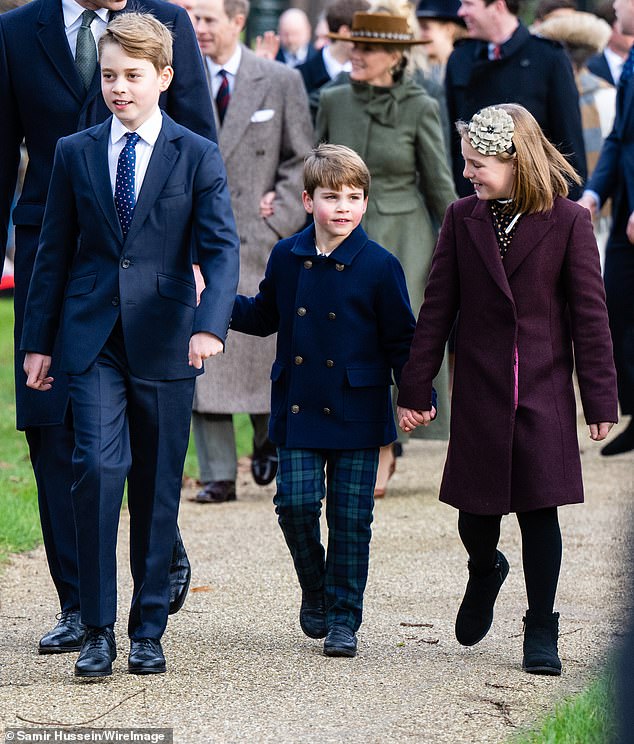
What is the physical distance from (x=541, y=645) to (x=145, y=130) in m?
1.80

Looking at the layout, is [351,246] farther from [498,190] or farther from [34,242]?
[34,242]

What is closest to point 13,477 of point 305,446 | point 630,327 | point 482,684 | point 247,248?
point 247,248

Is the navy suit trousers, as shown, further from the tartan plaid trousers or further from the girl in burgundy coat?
the girl in burgundy coat

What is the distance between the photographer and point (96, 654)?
419 centimetres

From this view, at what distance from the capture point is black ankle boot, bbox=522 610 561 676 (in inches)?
171

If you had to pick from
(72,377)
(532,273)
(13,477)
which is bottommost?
(13,477)

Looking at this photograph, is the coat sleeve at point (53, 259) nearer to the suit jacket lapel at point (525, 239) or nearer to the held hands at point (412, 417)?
the held hands at point (412, 417)

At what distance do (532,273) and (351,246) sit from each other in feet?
2.06

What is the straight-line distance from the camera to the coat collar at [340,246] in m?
4.70

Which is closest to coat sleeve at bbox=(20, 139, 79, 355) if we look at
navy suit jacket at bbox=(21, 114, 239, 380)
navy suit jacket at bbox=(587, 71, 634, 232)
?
navy suit jacket at bbox=(21, 114, 239, 380)

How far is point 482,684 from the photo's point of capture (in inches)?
167

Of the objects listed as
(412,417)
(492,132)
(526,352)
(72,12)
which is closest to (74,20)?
(72,12)

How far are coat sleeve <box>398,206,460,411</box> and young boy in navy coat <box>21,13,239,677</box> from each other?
60cm

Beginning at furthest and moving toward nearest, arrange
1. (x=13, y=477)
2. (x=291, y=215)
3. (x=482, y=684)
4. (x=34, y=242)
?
(x=13, y=477) → (x=291, y=215) → (x=34, y=242) → (x=482, y=684)
